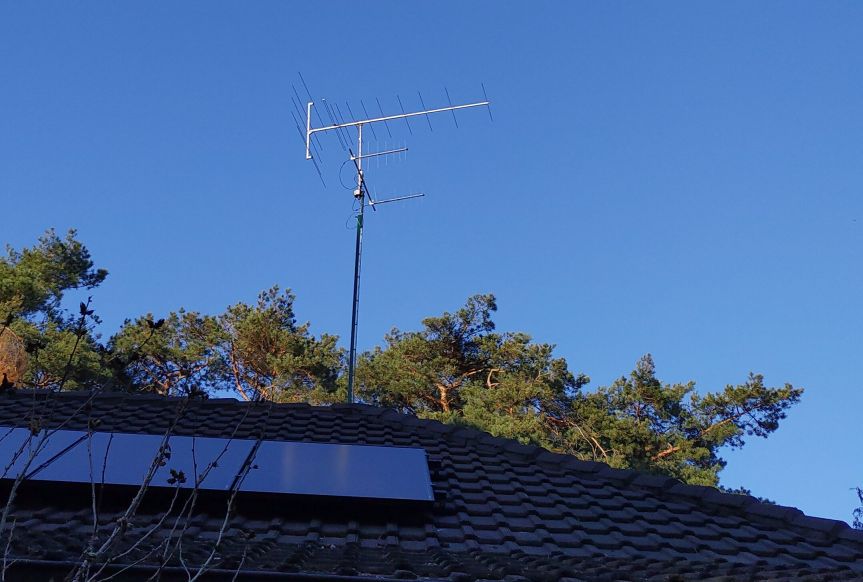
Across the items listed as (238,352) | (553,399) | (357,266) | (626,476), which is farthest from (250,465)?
(238,352)

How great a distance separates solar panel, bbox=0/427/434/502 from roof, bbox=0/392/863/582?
15 centimetres

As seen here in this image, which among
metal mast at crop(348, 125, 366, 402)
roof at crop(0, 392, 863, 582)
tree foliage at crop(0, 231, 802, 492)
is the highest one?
tree foliage at crop(0, 231, 802, 492)

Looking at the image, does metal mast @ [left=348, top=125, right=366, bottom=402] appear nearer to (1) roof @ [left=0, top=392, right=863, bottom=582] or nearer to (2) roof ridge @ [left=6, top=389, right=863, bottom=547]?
(2) roof ridge @ [left=6, top=389, right=863, bottom=547]

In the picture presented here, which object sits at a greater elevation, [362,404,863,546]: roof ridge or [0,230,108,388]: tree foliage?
[0,230,108,388]: tree foliage

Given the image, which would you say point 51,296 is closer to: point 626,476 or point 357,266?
point 357,266

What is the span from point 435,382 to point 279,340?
518 centimetres

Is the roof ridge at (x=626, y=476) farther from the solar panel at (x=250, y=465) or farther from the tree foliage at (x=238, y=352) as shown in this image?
the tree foliage at (x=238, y=352)

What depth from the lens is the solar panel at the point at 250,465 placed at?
5254mm

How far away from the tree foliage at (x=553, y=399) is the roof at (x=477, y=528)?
1421 cm

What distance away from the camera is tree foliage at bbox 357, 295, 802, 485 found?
75.4ft

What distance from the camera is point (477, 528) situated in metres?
5.25

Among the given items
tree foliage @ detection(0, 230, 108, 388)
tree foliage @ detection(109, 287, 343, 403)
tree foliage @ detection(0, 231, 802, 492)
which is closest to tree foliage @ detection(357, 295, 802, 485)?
tree foliage @ detection(0, 231, 802, 492)

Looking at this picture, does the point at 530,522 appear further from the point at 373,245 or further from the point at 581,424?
the point at 581,424

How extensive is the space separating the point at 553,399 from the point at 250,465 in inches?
796
